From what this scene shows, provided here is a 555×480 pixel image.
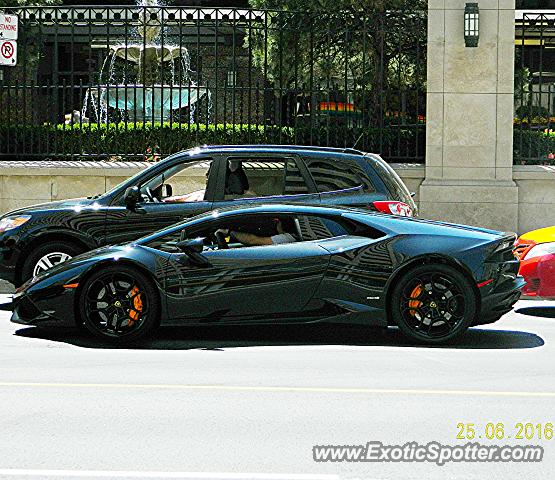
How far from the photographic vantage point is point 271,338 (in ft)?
35.0

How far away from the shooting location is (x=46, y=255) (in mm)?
12688

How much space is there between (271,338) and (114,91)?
10.5 m

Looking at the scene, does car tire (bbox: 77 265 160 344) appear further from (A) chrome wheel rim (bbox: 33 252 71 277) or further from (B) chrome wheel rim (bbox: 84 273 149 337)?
(A) chrome wheel rim (bbox: 33 252 71 277)

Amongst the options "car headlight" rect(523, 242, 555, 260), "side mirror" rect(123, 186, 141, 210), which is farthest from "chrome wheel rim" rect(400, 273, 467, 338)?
"side mirror" rect(123, 186, 141, 210)

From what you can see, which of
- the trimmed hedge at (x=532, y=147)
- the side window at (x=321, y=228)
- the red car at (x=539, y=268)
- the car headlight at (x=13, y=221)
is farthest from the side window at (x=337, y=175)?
the trimmed hedge at (x=532, y=147)

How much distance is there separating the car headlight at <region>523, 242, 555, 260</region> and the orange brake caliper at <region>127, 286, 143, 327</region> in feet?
14.1

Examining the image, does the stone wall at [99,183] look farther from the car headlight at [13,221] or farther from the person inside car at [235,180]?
the person inside car at [235,180]

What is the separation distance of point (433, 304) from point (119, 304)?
2614 millimetres

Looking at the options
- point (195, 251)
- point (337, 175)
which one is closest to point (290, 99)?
point (337, 175)

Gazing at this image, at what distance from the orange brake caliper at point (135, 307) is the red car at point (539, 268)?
13.0 ft

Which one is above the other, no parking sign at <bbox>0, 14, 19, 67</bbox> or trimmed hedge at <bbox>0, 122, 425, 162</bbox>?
no parking sign at <bbox>0, 14, 19, 67</bbox>

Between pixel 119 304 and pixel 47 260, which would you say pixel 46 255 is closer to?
pixel 47 260

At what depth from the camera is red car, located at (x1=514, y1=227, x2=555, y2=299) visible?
39.8 feet

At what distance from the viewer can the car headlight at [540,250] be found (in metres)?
12.2
